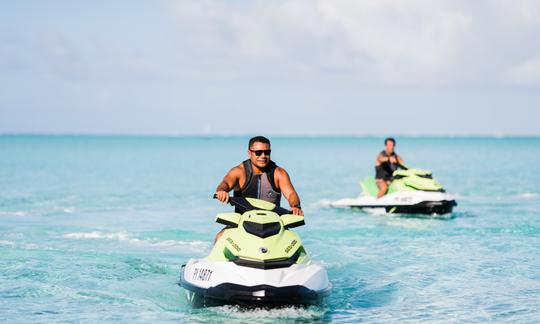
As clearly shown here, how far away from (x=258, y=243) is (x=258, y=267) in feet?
0.71

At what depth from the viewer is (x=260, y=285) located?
248 inches

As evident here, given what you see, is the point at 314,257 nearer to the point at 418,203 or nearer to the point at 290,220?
the point at 290,220

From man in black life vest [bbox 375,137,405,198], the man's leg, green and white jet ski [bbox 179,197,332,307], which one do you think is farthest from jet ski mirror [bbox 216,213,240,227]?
the man's leg

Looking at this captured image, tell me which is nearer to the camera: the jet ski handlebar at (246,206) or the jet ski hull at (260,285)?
the jet ski hull at (260,285)

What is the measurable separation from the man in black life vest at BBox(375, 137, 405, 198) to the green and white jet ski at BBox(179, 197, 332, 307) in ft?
30.4

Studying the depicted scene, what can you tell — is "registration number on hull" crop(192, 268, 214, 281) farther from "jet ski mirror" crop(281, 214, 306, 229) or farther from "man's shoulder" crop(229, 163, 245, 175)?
"man's shoulder" crop(229, 163, 245, 175)

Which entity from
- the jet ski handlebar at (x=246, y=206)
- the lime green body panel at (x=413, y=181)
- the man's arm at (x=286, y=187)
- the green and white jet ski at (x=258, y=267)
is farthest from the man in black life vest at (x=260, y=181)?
the lime green body panel at (x=413, y=181)

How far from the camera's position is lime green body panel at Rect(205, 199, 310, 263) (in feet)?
21.2

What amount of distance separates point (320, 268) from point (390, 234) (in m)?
6.84

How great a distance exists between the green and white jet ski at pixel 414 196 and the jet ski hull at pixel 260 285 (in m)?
9.21

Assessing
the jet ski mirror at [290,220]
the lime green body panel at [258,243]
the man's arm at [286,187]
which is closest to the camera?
the lime green body panel at [258,243]

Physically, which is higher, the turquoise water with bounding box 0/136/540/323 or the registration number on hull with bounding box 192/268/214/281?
the registration number on hull with bounding box 192/268/214/281

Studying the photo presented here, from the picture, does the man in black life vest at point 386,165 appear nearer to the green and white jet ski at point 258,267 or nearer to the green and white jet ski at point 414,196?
the green and white jet ski at point 414,196

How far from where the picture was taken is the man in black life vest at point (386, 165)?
1599cm
